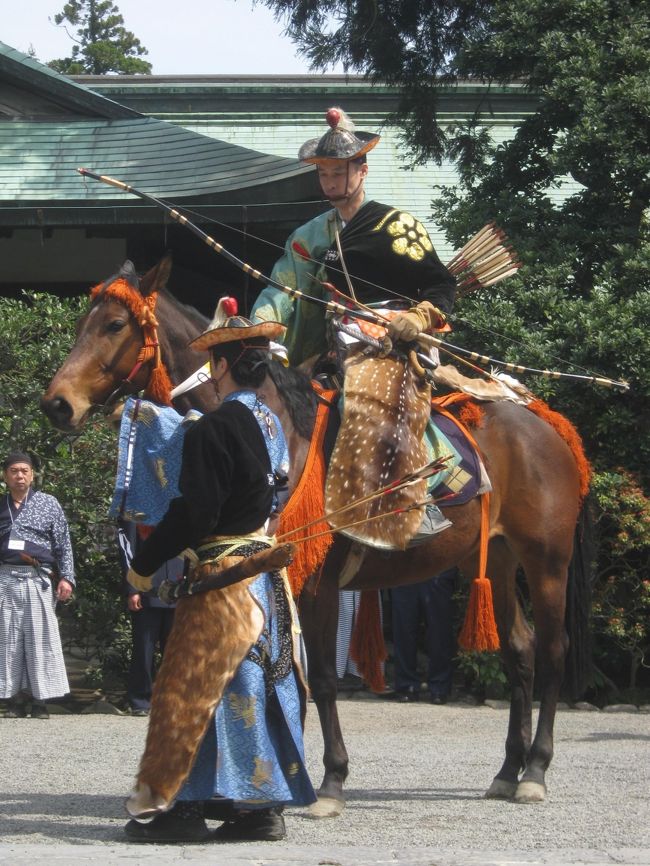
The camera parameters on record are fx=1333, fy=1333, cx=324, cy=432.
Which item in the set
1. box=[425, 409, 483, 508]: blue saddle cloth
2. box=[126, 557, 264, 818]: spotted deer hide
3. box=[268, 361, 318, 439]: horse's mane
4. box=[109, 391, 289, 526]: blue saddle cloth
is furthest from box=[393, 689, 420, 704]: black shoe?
box=[126, 557, 264, 818]: spotted deer hide

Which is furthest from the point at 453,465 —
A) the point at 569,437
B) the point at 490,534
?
the point at 569,437

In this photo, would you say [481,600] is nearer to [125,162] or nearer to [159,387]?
[159,387]

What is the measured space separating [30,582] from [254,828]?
4.90 meters

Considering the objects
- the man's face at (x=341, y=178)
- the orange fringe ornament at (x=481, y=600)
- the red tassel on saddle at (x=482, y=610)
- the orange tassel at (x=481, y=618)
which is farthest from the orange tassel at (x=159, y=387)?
the orange tassel at (x=481, y=618)

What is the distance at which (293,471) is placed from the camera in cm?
555

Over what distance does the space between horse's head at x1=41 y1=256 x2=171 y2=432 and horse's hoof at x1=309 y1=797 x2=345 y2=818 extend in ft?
6.01

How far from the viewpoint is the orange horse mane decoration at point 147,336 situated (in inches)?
213

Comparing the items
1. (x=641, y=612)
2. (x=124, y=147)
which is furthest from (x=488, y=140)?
(x=641, y=612)

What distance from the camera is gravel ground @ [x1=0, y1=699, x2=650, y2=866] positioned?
4797 millimetres

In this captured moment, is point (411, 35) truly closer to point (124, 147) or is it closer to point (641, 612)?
point (124, 147)

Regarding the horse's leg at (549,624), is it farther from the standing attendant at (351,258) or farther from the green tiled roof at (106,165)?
the green tiled roof at (106,165)

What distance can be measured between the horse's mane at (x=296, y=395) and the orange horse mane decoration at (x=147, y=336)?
0.45 meters

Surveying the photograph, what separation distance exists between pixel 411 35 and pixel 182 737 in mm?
8991

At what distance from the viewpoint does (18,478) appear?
9.20 meters
